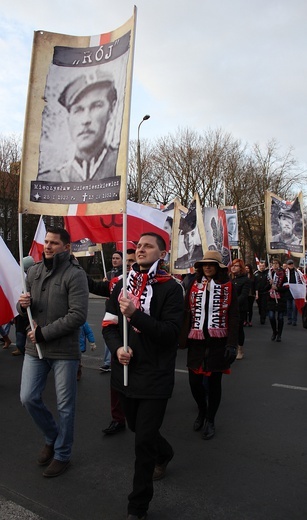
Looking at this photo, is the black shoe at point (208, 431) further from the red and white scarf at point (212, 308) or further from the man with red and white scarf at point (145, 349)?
the man with red and white scarf at point (145, 349)

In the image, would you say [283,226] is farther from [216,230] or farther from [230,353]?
[230,353]

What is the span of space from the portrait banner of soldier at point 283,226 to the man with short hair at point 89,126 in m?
8.31

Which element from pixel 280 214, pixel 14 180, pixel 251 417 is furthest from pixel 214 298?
pixel 14 180

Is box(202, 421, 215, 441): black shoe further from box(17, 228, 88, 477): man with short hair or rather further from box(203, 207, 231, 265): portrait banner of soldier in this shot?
box(203, 207, 231, 265): portrait banner of soldier

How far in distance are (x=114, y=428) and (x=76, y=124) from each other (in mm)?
2920

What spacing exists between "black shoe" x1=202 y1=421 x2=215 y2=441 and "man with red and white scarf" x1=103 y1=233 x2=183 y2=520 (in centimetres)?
148

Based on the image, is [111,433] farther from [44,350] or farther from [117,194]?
[117,194]

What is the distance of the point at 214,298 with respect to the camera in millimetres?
4559

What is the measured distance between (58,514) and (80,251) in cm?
694

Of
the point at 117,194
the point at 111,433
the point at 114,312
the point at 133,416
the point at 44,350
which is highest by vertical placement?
the point at 117,194

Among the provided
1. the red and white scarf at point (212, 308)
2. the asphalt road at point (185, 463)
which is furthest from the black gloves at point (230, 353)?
the asphalt road at point (185, 463)

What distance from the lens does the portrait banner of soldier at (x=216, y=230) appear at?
11156 millimetres

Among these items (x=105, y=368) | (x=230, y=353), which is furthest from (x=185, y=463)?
(x=105, y=368)

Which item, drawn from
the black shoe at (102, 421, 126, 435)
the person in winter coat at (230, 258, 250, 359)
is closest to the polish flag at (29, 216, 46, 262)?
the person in winter coat at (230, 258, 250, 359)
